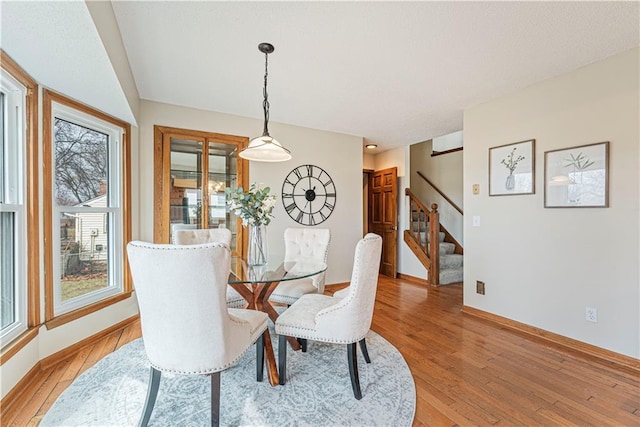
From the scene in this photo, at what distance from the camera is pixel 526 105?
9.41 feet

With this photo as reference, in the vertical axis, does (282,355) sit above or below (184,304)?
below

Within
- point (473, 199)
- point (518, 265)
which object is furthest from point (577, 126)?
point (518, 265)

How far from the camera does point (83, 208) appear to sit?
102 inches

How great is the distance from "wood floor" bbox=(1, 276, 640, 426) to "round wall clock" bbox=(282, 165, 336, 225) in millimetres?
1854

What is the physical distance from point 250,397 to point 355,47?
2524mm

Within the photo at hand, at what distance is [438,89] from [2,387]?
399cm

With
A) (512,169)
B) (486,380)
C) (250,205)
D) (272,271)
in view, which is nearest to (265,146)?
(250,205)

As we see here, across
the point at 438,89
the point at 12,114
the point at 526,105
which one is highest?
the point at 438,89

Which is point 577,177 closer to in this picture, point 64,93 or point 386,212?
point 386,212

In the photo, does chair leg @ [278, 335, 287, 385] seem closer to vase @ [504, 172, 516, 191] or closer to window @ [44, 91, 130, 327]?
window @ [44, 91, 130, 327]

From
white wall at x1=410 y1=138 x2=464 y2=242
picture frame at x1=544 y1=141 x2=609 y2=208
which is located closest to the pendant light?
picture frame at x1=544 y1=141 x2=609 y2=208

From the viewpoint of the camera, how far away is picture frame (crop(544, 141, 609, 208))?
236 centimetres

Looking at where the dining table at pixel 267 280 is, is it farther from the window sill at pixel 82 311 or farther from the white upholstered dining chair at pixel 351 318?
the window sill at pixel 82 311

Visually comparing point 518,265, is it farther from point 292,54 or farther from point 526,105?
point 292,54
